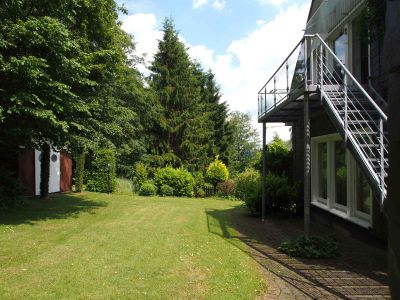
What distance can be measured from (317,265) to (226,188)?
51.8ft

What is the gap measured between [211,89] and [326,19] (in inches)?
1138

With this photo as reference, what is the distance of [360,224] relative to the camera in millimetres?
8578

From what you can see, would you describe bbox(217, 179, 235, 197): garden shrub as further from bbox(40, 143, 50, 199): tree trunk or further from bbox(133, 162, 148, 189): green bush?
bbox(40, 143, 50, 199): tree trunk

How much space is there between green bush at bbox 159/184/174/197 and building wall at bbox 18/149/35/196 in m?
6.76

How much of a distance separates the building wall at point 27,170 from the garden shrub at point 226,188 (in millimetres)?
10354

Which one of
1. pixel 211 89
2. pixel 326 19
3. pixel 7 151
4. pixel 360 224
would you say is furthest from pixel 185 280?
pixel 211 89

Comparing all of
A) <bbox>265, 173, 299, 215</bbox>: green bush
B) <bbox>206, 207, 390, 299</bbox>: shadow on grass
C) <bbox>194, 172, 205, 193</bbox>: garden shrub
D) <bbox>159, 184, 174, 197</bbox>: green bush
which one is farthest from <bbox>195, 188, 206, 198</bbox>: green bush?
<bbox>206, 207, 390, 299</bbox>: shadow on grass

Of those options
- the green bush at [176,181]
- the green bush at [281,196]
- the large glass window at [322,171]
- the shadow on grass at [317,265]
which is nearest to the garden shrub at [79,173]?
the green bush at [176,181]

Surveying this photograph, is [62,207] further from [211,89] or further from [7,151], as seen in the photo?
[211,89]

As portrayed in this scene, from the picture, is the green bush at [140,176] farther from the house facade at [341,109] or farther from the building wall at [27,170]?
the house facade at [341,109]

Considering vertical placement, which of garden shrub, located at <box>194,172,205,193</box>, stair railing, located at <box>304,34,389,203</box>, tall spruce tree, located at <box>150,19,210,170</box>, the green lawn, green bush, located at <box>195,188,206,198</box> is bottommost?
green bush, located at <box>195,188,206,198</box>

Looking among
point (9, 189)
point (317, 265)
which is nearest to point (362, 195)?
point (317, 265)

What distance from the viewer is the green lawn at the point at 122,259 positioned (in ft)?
17.4

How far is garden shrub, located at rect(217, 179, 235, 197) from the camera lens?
22.4 meters
